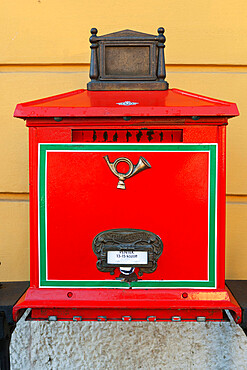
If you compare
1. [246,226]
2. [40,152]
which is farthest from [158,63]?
[246,226]

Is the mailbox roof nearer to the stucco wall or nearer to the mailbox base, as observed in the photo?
the mailbox base

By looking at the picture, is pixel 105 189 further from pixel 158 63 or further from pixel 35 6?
pixel 35 6

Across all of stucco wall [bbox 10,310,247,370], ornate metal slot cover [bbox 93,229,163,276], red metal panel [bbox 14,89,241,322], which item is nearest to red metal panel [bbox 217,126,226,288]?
red metal panel [bbox 14,89,241,322]

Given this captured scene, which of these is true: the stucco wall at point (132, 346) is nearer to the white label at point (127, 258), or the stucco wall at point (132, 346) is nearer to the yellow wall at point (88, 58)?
the yellow wall at point (88, 58)

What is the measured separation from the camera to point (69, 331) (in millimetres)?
1743

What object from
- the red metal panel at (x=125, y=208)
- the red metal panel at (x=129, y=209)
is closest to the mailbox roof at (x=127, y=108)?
the red metal panel at (x=125, y=208)

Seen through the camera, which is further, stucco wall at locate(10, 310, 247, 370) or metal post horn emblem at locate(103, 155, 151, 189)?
stucco wall at locate(10, 310, 247, 370)

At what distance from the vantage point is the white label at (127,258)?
4.03 ft

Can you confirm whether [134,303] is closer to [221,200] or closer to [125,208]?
[125,208]

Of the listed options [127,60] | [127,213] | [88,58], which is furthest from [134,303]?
[88,58]

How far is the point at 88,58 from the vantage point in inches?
77.8

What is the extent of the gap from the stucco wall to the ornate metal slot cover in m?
0.66

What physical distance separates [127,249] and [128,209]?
0.13 m

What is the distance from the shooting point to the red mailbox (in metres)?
1.21
